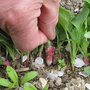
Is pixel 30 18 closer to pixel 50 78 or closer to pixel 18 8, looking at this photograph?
pixel 18 8

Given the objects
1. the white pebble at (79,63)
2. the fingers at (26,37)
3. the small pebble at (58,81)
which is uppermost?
the fingers at (26,37)

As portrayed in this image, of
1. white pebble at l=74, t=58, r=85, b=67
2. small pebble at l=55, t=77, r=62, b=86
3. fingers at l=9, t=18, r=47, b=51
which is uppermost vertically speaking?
fingers at l=9, t=18, r=47, b=51

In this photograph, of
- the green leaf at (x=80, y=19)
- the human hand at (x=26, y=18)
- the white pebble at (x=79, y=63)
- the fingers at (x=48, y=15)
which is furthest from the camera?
the white pebble at (x=79, y=63)

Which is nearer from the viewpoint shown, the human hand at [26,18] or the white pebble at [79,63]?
the human hand at [26,18]

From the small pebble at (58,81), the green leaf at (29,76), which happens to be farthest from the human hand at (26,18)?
the small pebble at (58,81)

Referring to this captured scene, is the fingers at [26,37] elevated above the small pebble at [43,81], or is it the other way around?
the fingers at [26,37]

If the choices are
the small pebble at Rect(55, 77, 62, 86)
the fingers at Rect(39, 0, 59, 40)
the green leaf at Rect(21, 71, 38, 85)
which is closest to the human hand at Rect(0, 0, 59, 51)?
the fingers at Rect(39, 0, 59, 40)

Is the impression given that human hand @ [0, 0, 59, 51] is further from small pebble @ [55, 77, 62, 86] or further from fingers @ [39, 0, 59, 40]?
small pebble @ [55, 77, 62, 86]

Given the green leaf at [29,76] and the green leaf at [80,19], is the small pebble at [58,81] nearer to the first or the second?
the green leaf at [29,76]
